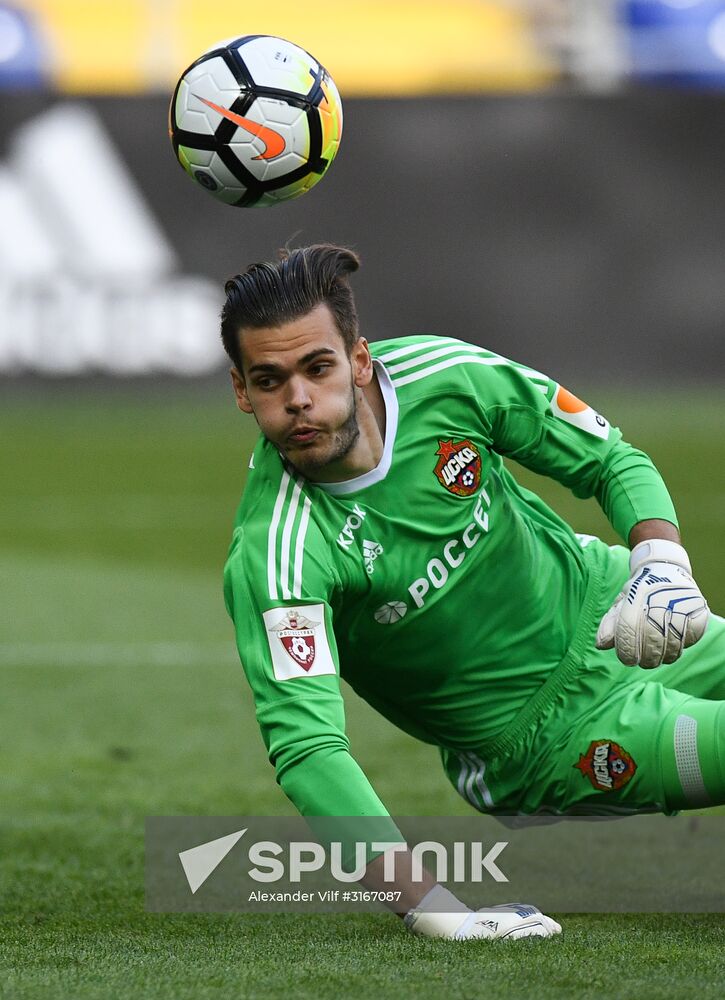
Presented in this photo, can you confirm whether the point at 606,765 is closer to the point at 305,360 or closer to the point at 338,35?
the point at 305,360

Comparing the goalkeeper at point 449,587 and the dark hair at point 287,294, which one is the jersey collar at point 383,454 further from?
the dark hair at point 287,294

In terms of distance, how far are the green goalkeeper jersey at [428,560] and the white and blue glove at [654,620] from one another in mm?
387

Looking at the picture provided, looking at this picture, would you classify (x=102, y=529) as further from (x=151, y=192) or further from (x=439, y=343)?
(x=439, y=343)

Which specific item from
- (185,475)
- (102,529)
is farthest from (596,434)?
(185,475)

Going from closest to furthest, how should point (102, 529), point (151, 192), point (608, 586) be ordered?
point (608, 586), point (102, 529), point (151, 192)

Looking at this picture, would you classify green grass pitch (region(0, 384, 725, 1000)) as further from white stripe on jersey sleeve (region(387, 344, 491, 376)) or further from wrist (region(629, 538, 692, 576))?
white stripe on jersey sleeve (region(387, 344, 491, 376))

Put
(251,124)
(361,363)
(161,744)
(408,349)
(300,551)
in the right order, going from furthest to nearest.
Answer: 1. (161,744)
2. (251,124)
3. (408,349)
4. (361,363)
5. (300,551)

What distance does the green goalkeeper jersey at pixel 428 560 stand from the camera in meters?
3.68

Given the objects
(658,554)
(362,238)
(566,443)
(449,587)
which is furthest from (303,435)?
(362,238)

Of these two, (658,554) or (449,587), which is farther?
(449,587)

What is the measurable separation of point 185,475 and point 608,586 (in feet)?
29.1

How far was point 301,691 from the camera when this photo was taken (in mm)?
3631

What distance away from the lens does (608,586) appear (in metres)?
4.46

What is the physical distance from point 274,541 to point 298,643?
25 centimetres
